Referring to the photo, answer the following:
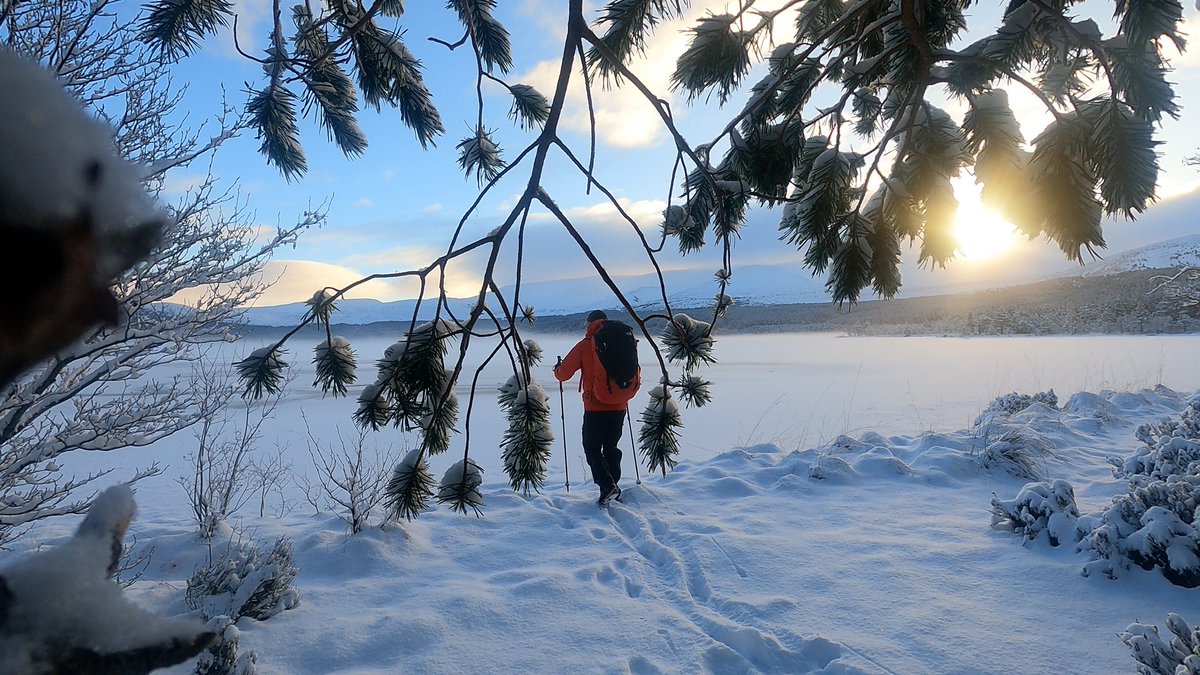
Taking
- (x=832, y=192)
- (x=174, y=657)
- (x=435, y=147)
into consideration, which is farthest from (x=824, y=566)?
(x=174, y=657)

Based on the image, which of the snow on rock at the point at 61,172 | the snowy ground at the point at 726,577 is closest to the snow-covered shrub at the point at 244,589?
the snowy ground at the point at 726,577

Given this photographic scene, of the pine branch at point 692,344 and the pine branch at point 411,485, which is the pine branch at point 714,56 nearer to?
the pine branch at point 692,344

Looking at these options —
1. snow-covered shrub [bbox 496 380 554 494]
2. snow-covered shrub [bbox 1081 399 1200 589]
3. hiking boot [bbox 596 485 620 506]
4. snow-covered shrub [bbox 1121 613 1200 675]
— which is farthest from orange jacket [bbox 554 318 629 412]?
snow-covered shrub [bbox 1081 399 1200 589]

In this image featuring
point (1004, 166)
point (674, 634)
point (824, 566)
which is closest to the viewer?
point (1004, 166)

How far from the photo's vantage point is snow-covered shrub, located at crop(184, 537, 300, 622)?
2898 mm

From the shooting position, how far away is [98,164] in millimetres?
253

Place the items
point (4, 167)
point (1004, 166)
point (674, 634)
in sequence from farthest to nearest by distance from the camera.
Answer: point (674, 634) < point (1004, 166) < point (4, 167)

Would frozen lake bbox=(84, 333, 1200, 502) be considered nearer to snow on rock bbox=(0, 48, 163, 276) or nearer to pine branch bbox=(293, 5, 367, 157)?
pine branch bbox=(293, 5, 367, 157)

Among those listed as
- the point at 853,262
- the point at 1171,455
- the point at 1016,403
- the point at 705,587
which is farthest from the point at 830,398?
the point at 853,262

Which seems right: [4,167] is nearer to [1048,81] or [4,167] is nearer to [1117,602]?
[1048,81]

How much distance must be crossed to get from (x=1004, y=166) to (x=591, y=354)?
3.47 m

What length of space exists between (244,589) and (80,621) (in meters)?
3.31

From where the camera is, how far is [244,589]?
294cm

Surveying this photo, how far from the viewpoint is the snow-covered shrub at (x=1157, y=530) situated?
296 cm
